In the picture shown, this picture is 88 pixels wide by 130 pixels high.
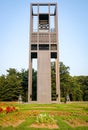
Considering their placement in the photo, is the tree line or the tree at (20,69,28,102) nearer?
the tree line

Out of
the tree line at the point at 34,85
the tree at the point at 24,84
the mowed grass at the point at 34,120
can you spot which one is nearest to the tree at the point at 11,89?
→ the tree line at the point at 34,85

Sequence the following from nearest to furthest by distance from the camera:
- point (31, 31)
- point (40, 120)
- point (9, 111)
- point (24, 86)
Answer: point (40, 120), point (9, 111), point (31, 31), point (24, 86)

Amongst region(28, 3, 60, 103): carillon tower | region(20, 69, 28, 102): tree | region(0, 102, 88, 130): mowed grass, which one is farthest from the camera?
region(20, 69, 28, 102): tree

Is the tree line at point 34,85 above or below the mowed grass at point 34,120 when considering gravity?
above

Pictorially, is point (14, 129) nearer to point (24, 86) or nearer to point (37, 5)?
point (37, 5)

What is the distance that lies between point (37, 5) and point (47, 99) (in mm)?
20709

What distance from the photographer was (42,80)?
125 ft

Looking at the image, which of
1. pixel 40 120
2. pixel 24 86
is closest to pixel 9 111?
pixel 40 120

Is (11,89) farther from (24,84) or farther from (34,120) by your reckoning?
(34,120)

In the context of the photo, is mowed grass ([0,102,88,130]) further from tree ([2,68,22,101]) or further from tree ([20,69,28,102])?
tree ([20,69,28,102])

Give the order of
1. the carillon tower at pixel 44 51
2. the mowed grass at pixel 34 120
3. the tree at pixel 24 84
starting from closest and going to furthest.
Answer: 1. the mowed grass at pixel 34 120
2. the carillon tower at pixel 44 51
3. the tree at pixel 24 84

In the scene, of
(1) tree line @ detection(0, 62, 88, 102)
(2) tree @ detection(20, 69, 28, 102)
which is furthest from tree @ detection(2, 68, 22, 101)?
(2) tree @ detection(20, 69, 28, 102)

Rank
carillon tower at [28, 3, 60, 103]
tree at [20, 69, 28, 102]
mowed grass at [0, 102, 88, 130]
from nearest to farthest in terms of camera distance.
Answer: mowed grass at [0, 102, 88, 130]
carillon tower at [28, 3, 60, 103]
tree at [20, 69, 28, 102]

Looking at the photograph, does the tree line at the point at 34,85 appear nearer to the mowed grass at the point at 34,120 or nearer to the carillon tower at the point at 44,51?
the carillon tower at the point at 44,51
